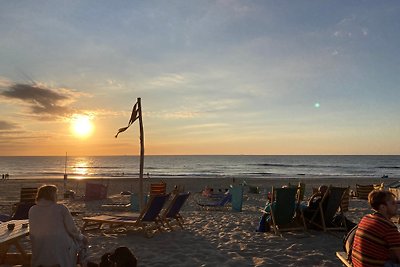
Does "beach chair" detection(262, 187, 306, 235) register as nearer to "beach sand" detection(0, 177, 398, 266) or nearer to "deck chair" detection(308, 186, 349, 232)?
"beach sand" detection(0, 177, 398, 266)

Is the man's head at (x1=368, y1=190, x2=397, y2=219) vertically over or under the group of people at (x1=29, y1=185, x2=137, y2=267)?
over

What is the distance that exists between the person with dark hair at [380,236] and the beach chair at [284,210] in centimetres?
435

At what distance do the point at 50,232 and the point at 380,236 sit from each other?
315 centimetres

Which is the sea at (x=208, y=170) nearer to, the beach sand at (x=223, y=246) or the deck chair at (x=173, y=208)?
the deck chair at (x=173, y=208)

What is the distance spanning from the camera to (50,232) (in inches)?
157

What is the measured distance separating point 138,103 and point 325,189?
453 centimetres

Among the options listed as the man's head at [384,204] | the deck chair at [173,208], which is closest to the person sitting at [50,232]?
the man's head at [384,204]

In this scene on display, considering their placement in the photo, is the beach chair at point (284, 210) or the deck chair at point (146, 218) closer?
the deck chair at point (146, 218)

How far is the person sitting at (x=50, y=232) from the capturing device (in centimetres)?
400

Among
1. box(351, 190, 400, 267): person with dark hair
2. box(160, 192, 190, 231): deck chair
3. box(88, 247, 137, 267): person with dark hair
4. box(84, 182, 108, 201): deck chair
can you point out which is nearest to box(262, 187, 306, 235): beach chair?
box(160, 192, 190, 231): deck chair

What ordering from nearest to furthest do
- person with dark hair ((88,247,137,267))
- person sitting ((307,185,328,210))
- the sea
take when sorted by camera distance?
person with dark hair ((88,247,137,267))
person sitting ((307,185,328,210))
the sea

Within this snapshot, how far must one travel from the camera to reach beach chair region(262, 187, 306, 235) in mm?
7656

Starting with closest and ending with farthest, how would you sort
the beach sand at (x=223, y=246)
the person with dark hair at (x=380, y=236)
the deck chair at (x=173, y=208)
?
1. the person with dark hair at (x=380, y=236)
2. the beach sand at (x=223, y=246)
3. the deck chair at (x=173, y=208)

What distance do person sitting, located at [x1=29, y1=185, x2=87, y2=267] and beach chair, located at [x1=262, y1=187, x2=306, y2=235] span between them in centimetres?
Result: 459
